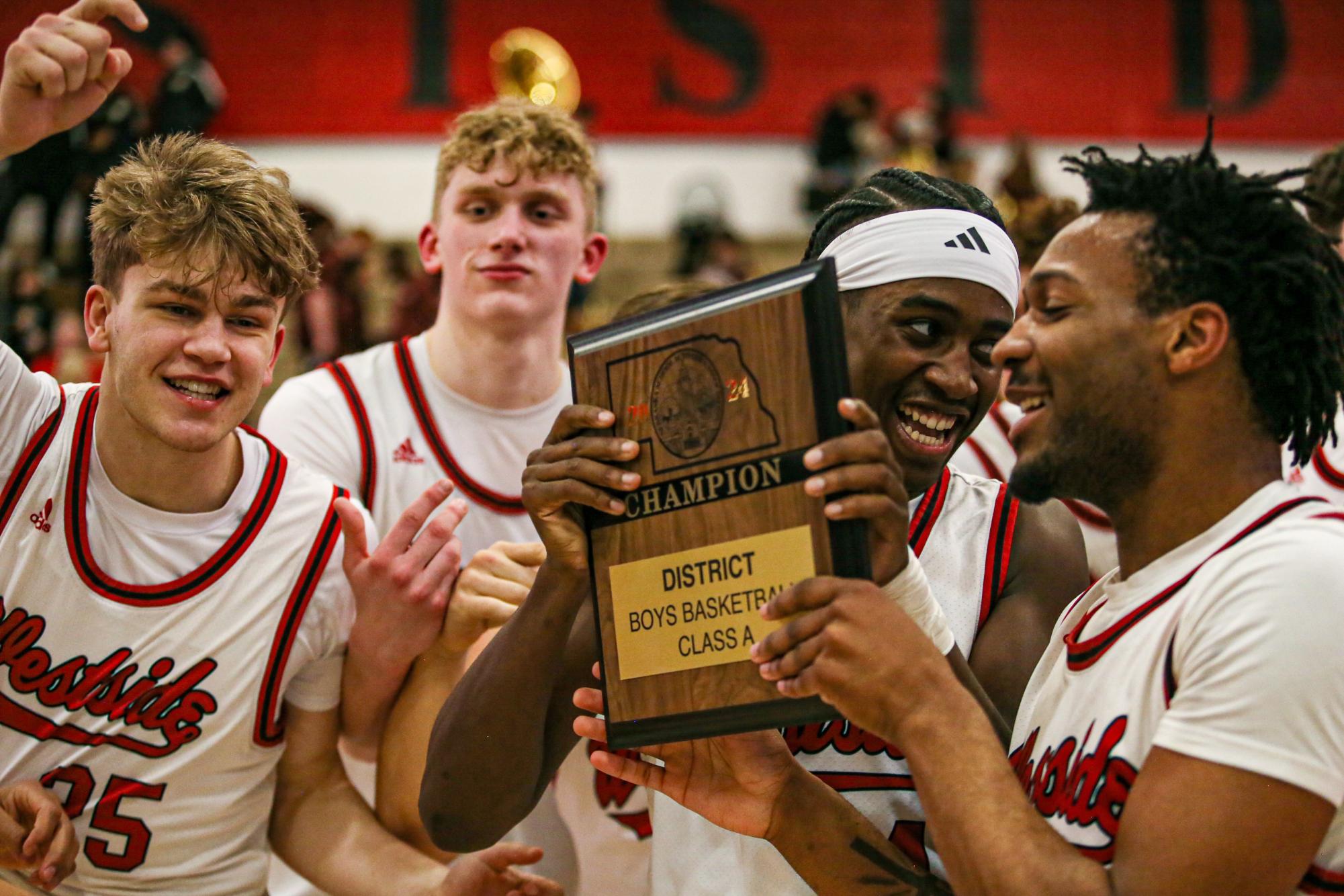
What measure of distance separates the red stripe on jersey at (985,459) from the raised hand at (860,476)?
7.52 ft

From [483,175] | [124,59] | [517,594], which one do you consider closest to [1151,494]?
[517,594]

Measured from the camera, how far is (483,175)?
4430 millimetres

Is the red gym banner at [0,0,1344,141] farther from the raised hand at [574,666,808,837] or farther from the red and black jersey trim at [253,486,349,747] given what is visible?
the raised hand at [574,666,808,837]

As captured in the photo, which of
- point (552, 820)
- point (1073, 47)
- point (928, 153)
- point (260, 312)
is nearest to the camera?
point (260, 312)

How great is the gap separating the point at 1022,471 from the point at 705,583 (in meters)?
0.56

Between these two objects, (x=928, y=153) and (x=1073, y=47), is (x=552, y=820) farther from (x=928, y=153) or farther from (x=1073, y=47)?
(x=1073, y=47)

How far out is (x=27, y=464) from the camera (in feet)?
10.1

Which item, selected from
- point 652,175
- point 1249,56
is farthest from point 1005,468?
point 1249,56

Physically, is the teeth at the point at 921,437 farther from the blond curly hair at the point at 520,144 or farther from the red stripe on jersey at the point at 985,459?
the blond curly hair at the point at 520,144

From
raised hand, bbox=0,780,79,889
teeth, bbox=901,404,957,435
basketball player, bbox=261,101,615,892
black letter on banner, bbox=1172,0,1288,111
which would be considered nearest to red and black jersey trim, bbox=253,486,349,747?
raised hand, bbox=0,780,79,889

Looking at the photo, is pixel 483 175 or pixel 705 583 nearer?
pixel 705 583

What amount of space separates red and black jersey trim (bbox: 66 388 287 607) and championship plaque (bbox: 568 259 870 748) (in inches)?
47.5

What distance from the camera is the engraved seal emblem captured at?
2188mm

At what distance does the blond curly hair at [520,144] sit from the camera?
14.5ft
